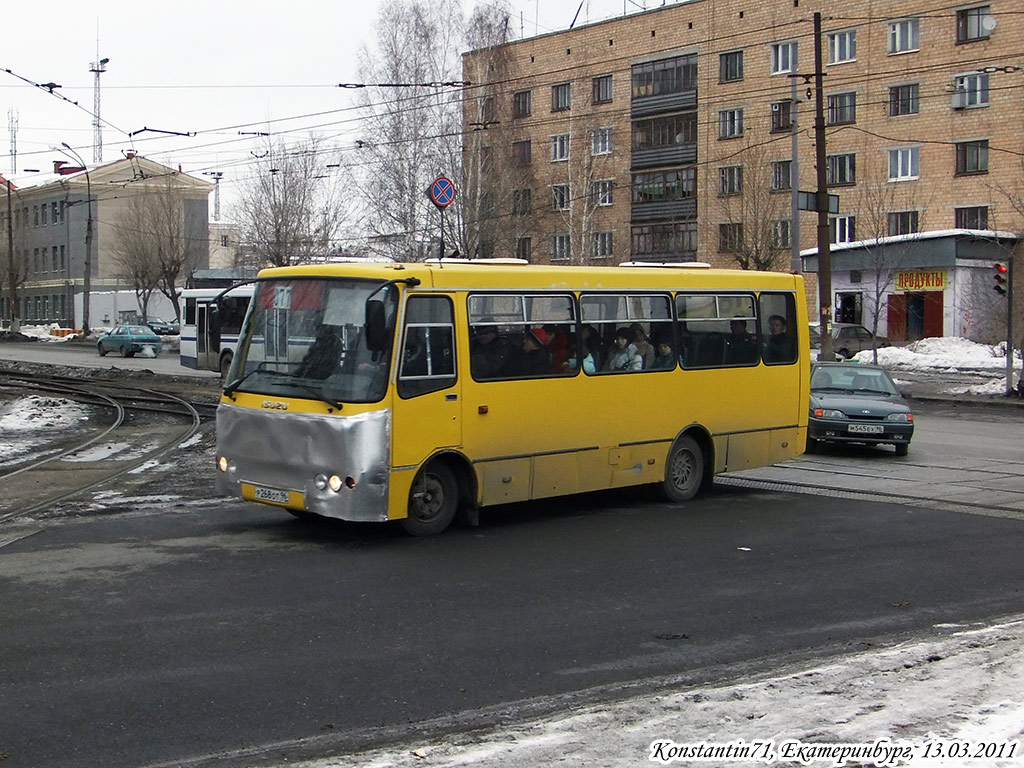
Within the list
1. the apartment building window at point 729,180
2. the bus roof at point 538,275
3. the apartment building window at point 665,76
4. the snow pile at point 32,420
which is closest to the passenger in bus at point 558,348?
the bus roof at point 538,275

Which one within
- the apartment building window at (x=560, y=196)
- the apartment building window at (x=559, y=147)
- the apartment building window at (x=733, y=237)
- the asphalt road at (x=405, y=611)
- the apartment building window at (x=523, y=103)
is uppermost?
the apartment building window at (x=523, y=103)

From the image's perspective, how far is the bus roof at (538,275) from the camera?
1068 cm

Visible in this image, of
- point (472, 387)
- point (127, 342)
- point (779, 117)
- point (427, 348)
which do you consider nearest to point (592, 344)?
point (472, 387)

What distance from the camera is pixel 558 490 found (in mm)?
11812

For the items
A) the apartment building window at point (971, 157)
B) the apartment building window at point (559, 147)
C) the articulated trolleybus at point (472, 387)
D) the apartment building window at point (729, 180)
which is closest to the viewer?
the articulated trolleybus at point (472, 387)

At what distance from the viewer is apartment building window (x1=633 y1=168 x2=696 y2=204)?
200ft

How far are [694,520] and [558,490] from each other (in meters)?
1.40

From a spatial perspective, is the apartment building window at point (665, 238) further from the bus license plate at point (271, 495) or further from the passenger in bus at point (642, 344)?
the bus license plate at point (271, 495)

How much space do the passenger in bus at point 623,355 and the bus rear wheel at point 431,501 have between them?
2.27 meters

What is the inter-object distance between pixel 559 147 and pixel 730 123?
8373mm

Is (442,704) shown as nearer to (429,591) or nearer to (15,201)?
(429,591)

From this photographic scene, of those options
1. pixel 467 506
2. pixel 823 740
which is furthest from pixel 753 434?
pixel 823 740

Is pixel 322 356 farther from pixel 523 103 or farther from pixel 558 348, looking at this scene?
pixel 523 103

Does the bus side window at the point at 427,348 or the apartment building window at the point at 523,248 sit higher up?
the apartment building window at the point at 523,248
